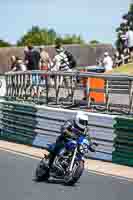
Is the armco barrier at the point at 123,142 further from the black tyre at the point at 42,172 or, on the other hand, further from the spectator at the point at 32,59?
the spectator at the point at 32,59

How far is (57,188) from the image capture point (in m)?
12.0

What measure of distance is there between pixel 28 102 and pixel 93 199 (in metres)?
9.10

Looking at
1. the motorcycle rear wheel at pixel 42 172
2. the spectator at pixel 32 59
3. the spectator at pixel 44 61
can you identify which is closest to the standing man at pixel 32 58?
the spectator at pixel 32 59

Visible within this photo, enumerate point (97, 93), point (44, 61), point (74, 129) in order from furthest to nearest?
point (44, 61) → point (97, 93) → point (74, 129)

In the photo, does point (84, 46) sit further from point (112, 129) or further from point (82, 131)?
point (82, 131)

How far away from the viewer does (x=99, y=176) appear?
540 inches

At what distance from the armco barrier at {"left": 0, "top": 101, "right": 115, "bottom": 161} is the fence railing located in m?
0.45

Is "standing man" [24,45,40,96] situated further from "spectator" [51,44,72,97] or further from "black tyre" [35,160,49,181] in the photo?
"black tyre" [35,160,49,181]

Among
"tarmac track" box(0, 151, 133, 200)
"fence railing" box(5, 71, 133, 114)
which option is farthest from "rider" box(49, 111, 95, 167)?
"fence railing" box(5, 71, 133, 114)

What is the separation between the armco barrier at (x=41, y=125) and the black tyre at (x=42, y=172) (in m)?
3.10

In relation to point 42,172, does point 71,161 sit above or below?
above

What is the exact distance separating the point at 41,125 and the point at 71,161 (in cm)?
607

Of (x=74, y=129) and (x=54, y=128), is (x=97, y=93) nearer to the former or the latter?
(x=54, y=128)

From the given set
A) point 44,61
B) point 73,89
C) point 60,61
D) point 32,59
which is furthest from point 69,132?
point 32,59
